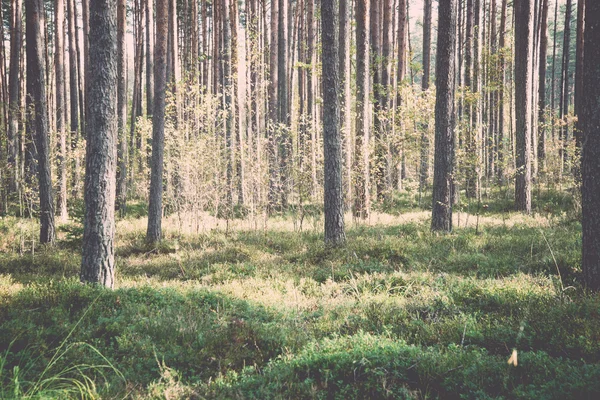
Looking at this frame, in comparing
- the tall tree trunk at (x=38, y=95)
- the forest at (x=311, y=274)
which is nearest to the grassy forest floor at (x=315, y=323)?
the forest at (x=311, y=274)

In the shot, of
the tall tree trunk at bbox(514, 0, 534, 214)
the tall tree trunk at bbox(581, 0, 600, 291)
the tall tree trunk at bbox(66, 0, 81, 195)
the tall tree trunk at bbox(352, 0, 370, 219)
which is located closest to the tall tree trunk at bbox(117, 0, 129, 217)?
the tall tree trunk at bbox(66, 0, 81, 195)

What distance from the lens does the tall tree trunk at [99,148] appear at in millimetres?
6602

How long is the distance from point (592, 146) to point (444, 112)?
5456 mm

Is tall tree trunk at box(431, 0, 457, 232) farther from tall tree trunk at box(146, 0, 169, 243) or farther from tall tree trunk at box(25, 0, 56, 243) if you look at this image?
tall tree trunk at box(25, 0, 56, 243)

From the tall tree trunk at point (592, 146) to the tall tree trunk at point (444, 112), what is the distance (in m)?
5.12

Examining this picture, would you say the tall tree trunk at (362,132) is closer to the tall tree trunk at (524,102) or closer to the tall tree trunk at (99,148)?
the tall tree trunk at (524,102)

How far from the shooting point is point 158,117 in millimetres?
11711

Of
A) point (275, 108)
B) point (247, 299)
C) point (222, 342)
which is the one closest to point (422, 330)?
point (222, 342)

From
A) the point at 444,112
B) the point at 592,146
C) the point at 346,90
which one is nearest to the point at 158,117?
the point at 346,90

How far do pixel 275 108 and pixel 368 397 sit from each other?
55.7 feet

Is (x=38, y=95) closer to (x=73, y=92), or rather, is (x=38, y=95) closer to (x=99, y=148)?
(x=99, y=148)

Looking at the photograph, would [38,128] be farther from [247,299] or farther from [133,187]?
[133,187]

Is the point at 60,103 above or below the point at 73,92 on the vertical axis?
below

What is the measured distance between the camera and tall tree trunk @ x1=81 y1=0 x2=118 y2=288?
6.60 m
